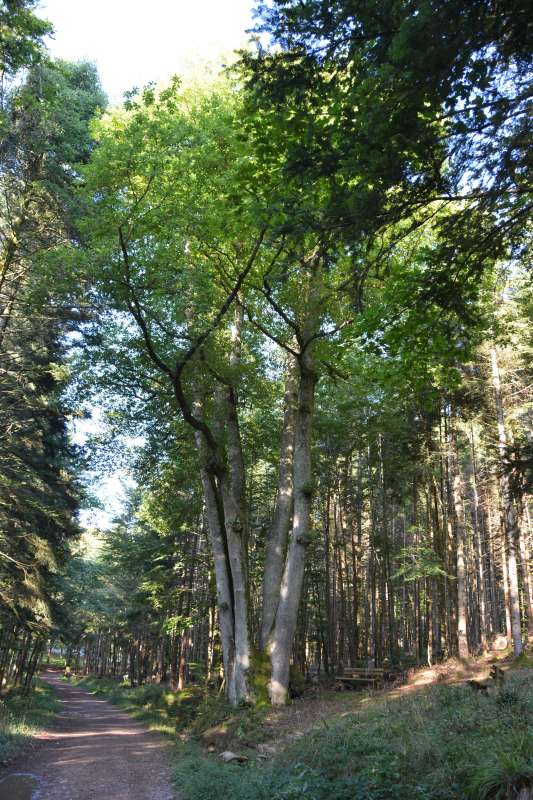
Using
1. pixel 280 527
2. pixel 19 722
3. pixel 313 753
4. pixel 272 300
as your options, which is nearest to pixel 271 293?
pixel 272 300

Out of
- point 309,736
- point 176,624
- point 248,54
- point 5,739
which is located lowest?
point 5,739

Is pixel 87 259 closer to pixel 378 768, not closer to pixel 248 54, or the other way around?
pixel 248 54

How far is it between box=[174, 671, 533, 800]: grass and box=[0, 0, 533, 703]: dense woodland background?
7.41 feet

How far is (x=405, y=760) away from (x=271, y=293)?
359 inches

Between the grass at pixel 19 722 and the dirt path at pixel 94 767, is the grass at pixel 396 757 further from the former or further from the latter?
the grass at pixel 19 722

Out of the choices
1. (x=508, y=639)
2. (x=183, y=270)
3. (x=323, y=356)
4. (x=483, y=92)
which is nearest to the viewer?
(x=483, y=92)

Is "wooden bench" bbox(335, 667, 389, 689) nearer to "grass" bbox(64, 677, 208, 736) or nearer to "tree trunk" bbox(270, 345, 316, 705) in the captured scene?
"grass" bbox(64, 677, 208, 736)

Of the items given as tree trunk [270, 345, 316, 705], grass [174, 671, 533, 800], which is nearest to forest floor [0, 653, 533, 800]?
grass [174, 671, 533, 800]

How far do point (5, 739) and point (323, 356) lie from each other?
11.3 metres

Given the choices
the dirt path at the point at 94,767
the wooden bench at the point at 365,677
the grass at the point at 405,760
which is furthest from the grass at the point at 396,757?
the wooden bench at the point at 365,677

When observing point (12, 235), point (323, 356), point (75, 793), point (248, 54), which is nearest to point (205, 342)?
point (323, 356)

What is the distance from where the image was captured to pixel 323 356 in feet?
43.5

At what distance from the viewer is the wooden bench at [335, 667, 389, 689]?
17.4 m

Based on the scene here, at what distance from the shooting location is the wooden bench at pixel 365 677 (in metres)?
17.4
